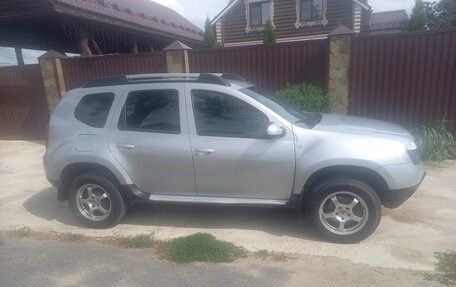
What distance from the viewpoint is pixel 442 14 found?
2703 cm

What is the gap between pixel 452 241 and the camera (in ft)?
11.4

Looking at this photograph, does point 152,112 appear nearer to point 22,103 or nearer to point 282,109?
point 282,109

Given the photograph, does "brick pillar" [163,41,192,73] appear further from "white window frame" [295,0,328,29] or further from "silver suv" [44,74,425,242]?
"white window frame" [295,0,328,29]

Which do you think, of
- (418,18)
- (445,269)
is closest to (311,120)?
(445,269)

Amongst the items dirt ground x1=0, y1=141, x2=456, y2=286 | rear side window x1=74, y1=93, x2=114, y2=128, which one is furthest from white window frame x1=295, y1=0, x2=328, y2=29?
rear side window x1=74, y1=93, x2=114, y2=128

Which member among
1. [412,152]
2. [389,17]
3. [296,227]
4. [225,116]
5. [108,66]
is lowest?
[296,227]

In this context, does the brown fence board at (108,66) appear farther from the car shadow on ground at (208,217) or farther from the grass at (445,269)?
the grass at (445,269)

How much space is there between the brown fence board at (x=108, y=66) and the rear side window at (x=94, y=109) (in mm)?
4702

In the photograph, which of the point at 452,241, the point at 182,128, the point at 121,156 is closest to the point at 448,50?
the point at 452,241

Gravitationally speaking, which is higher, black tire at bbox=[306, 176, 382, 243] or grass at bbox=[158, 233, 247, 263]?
black tire at bbox=[306, 176, 382, 243]

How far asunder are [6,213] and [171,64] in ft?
16.8

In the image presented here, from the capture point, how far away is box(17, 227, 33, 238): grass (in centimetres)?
407

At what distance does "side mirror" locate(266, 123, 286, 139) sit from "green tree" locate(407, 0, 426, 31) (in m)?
16.8

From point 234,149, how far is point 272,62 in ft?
16.2
